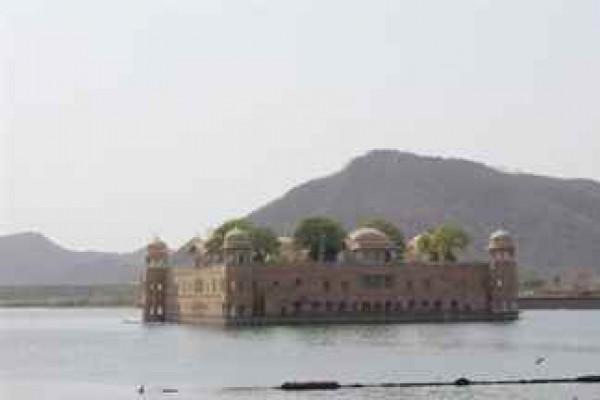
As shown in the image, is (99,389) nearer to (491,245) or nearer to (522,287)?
(491,245)

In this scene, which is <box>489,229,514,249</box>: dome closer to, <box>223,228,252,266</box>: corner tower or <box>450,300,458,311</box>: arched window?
<box>450,300,458,311</box>: arched window

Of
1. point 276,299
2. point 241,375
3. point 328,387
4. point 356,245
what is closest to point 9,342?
point 276,299

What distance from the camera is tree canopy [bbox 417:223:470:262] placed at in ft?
404

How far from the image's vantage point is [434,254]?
123188mm

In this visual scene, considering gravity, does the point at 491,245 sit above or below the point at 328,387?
above

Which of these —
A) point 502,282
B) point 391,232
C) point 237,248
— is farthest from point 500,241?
point 237,248

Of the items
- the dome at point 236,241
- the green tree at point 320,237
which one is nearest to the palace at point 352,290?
the dome at point 236,241

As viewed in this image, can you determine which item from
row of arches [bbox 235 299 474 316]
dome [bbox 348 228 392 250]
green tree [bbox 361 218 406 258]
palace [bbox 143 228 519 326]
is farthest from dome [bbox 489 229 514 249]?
green tree [bbox 361 218 406 258]

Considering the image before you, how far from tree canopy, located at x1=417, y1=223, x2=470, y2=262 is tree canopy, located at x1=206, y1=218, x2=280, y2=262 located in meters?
10.8

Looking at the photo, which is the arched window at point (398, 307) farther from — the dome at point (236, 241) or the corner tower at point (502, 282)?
the dome at point (236, 241)

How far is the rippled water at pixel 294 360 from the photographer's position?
5075 cm

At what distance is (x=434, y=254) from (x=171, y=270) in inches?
764

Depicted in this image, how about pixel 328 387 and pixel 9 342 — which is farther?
pixel 9 342

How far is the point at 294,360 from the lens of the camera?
66.8 metres
